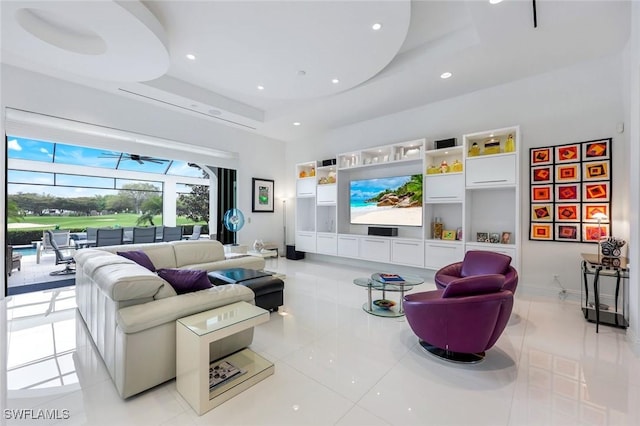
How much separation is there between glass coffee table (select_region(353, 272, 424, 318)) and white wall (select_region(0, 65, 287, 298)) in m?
4.18

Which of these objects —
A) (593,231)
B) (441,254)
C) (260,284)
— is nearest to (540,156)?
(593,231)

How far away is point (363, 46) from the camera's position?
10.7 feet

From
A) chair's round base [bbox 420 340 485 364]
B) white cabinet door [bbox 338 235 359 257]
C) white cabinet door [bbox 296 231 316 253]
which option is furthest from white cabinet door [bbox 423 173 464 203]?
white cabinet door [bbox 296 231 316 253]

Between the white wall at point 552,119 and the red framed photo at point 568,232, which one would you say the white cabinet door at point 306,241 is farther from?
the red framed photo at point 568,232

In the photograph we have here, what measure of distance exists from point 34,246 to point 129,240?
7.94ft

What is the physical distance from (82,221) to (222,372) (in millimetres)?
7873

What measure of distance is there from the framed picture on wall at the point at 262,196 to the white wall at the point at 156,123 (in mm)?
119

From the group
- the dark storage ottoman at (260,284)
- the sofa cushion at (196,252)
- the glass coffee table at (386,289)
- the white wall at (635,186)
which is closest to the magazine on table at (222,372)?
the dark storage ottoman at (260,284)

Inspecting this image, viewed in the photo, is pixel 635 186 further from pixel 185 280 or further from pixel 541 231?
pixel 185 280

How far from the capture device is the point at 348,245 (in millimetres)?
6035

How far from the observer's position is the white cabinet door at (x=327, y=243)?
20.6 ft

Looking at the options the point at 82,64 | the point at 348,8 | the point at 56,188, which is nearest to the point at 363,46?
the point at 348,8

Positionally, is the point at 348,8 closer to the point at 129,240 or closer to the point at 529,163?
the point at 529,163

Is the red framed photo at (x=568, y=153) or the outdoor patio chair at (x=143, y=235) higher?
the red framed photo at (x=568, y=153)
